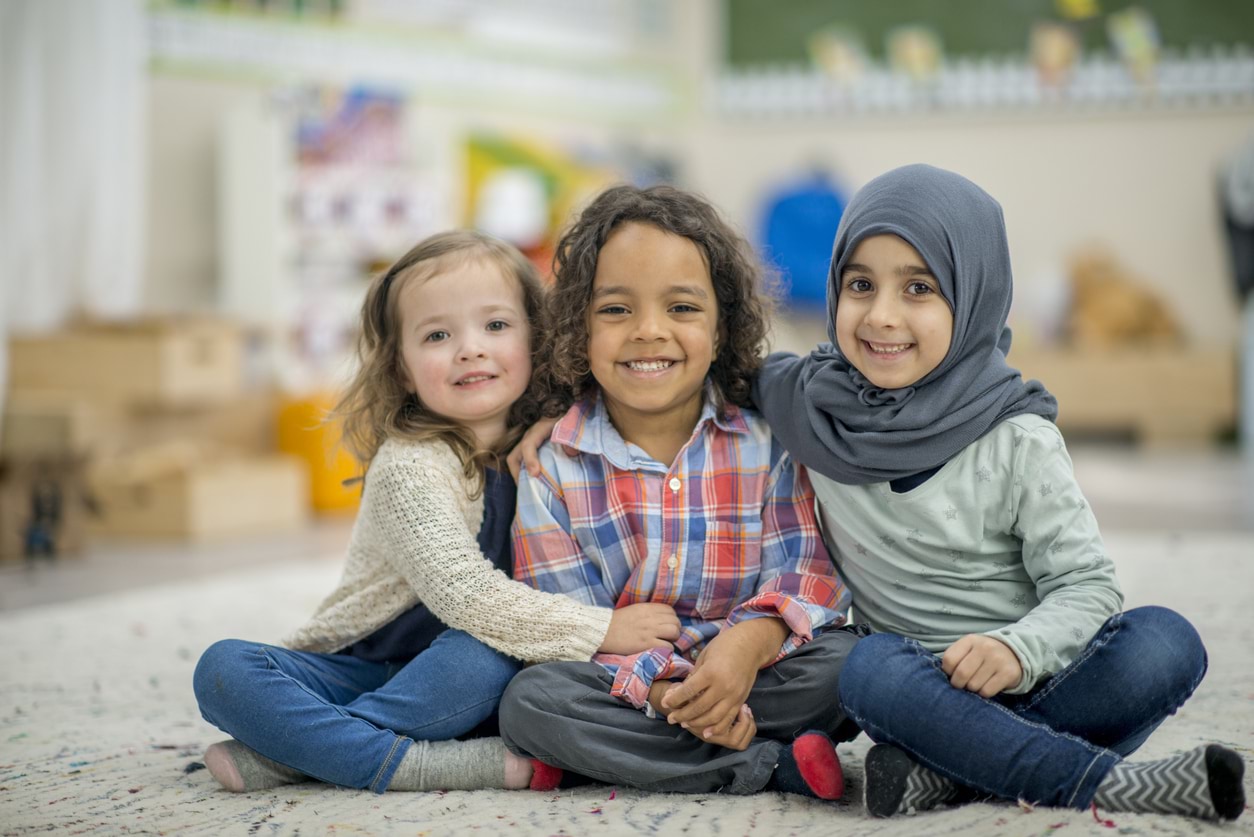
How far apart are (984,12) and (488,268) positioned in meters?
4.26

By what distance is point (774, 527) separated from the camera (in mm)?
1420

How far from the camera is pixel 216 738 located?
1568 millimetres

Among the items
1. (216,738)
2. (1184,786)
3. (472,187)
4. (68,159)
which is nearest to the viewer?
(1184,786)

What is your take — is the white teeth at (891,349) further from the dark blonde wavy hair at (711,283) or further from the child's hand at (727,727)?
the child's hand at (727,727)

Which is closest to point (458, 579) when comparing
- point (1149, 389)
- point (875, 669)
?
point (875, 669)

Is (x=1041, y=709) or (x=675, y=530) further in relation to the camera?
(x=675, y=530)

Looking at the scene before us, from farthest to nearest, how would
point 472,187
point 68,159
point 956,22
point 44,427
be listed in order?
point 956,22, point 472,187, point 68,159, point 44,427

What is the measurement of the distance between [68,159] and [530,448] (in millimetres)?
2215

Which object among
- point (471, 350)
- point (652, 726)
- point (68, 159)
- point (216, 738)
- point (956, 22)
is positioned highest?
point (956, 22)

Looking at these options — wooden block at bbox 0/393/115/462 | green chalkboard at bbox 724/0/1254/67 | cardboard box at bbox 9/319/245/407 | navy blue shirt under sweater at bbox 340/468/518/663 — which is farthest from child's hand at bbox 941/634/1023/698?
green chalkboard at bbox 724/0/1254/67

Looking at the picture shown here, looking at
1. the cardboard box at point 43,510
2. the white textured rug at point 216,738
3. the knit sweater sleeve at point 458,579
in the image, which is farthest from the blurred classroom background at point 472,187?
the knit sweater sleeve at point 458,579

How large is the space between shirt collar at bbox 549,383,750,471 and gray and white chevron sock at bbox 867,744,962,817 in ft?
1.33

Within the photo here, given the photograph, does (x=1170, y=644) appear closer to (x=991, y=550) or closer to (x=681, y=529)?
(x=991, y=550)

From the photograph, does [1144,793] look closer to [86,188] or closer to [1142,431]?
[86,188]
